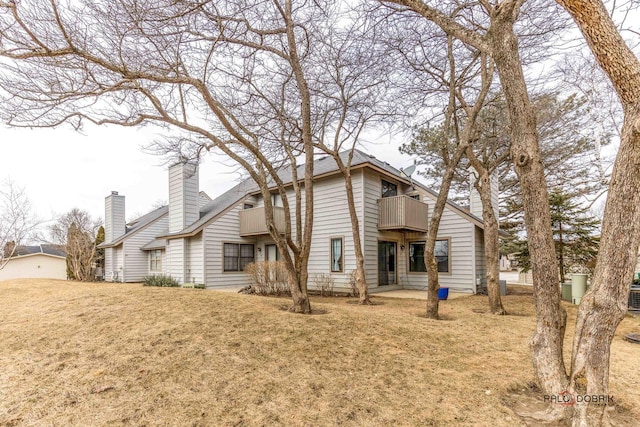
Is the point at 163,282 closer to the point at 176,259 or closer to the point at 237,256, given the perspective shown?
the point at 176,259

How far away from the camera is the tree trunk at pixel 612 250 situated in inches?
95.3

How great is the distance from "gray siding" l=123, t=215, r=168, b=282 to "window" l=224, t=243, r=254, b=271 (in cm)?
660

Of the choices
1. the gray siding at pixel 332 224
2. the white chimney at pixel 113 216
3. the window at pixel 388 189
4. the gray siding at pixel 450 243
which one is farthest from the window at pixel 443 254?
the white chimney at pixel 113 216

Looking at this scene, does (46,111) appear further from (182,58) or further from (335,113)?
(335,113)

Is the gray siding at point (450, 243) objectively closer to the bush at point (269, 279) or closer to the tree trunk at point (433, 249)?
the bush at point (269, 279)

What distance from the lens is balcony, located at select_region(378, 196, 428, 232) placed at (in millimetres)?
11555

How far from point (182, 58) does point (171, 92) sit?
81cm

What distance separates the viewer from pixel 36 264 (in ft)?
70.9

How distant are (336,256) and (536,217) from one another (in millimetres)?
9582

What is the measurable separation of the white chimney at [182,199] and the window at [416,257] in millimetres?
9665

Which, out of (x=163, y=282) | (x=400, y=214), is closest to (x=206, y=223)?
(x=163, y=282)

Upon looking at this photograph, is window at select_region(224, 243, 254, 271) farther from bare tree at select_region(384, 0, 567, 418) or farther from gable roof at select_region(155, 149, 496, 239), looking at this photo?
bare tree at select_region(384, 0, 567, 418)

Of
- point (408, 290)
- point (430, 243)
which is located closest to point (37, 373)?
point (430, 243)

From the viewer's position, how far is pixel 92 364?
3578 mm
